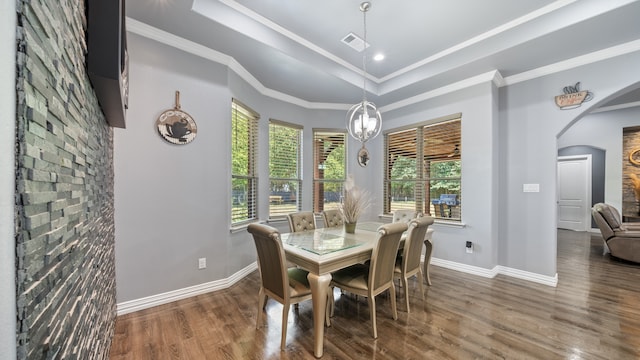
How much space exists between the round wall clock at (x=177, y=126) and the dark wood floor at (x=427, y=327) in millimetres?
1789

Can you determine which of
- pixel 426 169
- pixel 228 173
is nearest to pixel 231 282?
pixel 228 173

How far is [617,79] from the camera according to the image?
9.66 ft

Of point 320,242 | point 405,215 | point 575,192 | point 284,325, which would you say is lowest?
point 284,325

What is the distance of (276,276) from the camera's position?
79.0 inches

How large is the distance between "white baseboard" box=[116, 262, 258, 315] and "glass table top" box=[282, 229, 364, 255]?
1.13m

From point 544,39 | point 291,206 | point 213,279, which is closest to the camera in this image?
point 544,39

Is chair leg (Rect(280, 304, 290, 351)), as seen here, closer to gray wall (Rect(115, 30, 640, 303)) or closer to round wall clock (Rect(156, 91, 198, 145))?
gray wall (Rect(115, 30, 640, 303))

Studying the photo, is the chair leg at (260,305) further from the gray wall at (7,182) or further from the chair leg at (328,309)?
the gray wall at (7,182)

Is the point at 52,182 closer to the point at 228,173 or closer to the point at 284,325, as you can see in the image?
the point at 284,325

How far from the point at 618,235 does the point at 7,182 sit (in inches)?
263

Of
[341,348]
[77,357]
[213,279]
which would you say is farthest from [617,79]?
[213,279]

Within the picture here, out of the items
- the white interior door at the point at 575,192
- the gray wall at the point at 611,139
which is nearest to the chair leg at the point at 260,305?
the gray wall at the point at 611,139

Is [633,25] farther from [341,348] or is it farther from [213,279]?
[213,279]

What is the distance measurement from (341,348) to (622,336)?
2.42m
